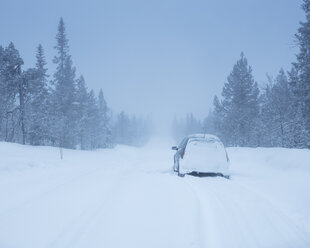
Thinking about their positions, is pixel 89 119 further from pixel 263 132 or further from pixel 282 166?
pixel 282 166

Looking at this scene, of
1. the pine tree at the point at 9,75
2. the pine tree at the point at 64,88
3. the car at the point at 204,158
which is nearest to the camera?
the car at the point at 204,158

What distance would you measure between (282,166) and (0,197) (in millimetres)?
13145

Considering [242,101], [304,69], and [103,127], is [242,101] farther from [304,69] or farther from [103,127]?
[103,127]

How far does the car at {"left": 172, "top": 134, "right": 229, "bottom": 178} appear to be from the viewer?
10938mm

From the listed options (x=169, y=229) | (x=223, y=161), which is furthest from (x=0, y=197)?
(x=223, y=161)

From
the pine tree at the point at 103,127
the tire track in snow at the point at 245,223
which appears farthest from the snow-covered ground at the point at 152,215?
the pine tree at the point at 103,127

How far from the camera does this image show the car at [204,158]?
35.9 ft

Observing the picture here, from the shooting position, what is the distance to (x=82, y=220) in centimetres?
499

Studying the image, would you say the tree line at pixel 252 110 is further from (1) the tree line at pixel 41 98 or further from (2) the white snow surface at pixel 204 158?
(2) the white snow surface at pixel 204 158

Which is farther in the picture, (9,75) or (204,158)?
(9,75)

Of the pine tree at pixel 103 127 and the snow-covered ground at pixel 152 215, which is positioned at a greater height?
the pine tree at pixel 103 127

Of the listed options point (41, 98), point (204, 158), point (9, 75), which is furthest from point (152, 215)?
point (41, 98)

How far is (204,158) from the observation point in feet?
36.0

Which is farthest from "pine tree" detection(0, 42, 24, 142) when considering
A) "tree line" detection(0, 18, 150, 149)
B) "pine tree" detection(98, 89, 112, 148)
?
"pine tree" detection(98, 89, 112, 148)
